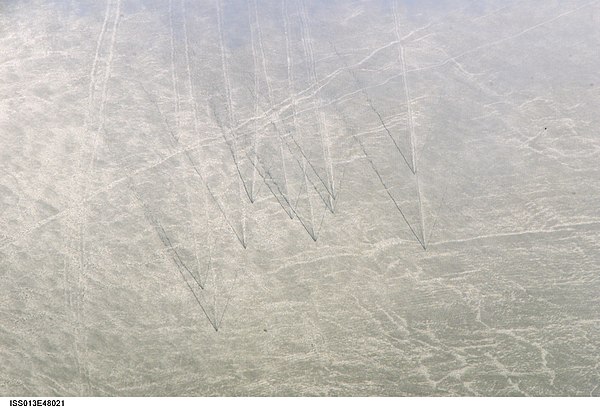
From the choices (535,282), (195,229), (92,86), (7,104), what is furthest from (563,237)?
(7,104)

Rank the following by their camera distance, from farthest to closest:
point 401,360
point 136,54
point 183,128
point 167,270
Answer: point 136,54 < point 183,128 < point 167,270 < point 401,360

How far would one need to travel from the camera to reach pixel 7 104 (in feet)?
36.4

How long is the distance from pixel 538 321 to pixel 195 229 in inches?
192

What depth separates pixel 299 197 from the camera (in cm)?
983

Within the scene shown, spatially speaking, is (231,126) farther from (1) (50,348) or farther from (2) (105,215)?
(1) (50,348)

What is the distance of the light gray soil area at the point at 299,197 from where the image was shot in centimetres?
845

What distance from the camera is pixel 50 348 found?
28.1 feet

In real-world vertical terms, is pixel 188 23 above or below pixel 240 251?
above

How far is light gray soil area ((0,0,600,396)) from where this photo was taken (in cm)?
845

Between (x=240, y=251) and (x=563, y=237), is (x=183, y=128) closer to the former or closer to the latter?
(x=240, y=251)

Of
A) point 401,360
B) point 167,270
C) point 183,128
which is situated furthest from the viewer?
point 183,128

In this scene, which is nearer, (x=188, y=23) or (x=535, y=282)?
(x=535, y=282)

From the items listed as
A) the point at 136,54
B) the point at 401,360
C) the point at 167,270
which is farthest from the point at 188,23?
the point at 401,360

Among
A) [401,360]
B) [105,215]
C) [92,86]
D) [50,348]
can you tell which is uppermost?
[92,86]
